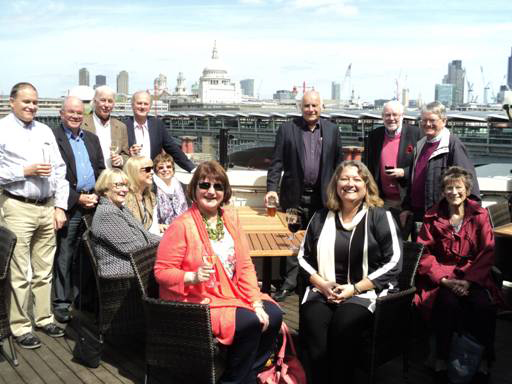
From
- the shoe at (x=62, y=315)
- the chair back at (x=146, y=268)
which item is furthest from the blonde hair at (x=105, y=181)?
the shoe at (x=62, y=315)

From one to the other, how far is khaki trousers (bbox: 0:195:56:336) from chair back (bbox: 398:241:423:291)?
230 cm

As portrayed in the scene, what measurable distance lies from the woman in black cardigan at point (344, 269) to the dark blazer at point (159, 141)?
6.86 feet

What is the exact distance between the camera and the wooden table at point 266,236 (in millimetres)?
3722

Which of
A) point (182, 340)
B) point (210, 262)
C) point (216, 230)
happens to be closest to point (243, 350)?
point (182, 340)

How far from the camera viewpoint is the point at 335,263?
3.29 metres

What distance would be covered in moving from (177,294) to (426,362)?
1.66 metres

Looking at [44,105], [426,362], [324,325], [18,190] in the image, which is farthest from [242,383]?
[44,105]

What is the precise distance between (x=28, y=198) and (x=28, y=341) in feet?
3.00

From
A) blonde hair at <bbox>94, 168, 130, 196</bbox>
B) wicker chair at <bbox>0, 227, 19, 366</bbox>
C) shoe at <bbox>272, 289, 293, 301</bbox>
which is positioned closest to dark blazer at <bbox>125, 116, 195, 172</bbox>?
blonde hair at <bbox>94, 168, 130, 196</bbox>

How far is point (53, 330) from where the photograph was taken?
3.98m

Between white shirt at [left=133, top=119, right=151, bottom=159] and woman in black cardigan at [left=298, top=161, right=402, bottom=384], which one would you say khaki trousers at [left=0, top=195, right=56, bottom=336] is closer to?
white shirt at [left=133, top=119, right=151, bottom=159]

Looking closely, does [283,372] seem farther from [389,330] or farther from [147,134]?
[147,134]

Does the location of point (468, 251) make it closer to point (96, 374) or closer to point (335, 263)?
point (335, 263)

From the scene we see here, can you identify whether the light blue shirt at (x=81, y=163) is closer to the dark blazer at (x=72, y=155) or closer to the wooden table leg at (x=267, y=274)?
the dark blazer at (x=72, y=155)
